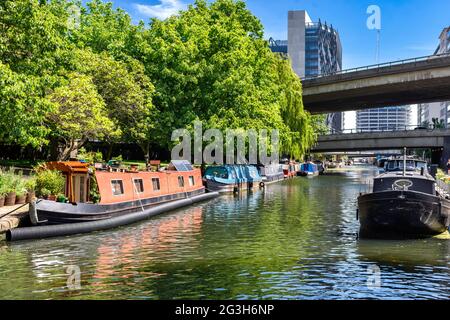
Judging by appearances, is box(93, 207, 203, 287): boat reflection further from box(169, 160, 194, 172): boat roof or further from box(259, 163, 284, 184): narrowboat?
box(259, 163, 284, 184): narrowboat

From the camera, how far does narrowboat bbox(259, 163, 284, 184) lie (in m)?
60.3

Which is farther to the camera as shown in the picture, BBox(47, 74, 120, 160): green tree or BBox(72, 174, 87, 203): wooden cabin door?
BBox(47, 74, 120, 160): green tree

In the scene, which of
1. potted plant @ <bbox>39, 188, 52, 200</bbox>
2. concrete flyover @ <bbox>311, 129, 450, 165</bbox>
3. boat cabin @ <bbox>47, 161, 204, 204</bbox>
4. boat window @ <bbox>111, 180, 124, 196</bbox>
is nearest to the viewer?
potted plant @ <bbox>39, 188, 52, 200</bbox>

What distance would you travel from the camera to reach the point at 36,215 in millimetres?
19516

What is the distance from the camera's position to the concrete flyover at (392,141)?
8338 cm

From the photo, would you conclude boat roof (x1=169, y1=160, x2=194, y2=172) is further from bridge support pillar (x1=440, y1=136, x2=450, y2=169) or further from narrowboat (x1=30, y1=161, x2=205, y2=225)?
bridge support pillar (x1=440, y1=136, x2=450, y2=169)

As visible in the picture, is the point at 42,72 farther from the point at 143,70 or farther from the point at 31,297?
the point at 143,70

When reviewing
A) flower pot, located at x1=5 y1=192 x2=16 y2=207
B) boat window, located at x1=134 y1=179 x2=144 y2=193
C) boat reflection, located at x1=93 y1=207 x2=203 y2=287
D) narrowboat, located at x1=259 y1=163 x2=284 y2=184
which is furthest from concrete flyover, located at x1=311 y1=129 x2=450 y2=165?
flower pot, located at x1=5 y1=192 x2=16 y2=207

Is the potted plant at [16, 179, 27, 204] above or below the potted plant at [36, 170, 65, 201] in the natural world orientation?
below

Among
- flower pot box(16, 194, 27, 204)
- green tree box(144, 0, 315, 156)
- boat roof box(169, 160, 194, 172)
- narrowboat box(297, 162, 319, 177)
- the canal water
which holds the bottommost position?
the canal water

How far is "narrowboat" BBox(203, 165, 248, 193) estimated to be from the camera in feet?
140

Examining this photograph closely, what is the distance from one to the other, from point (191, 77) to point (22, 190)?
26.8 m

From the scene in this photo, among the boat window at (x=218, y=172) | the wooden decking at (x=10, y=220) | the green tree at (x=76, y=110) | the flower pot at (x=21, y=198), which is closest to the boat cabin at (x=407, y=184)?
the wooden decking at (x=10, y=220)

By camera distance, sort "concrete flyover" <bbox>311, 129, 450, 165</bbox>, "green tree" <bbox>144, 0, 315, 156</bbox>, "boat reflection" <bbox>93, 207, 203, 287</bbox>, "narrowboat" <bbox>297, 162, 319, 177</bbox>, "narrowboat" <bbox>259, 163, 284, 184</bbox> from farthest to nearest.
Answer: "narrowboat" <bbox>297, 162, 319, 177</bbox>
"concrete flyover" <bbox>311, 129, 450, 165</bbox>
"narrowboat" <bbox>259, 163, 284, 184</bbox>
"green tree" <bbox>144, 0, 315, 156</bbox>
"boat reflection" <bbox>93, 207, 203, 287</bbox>
